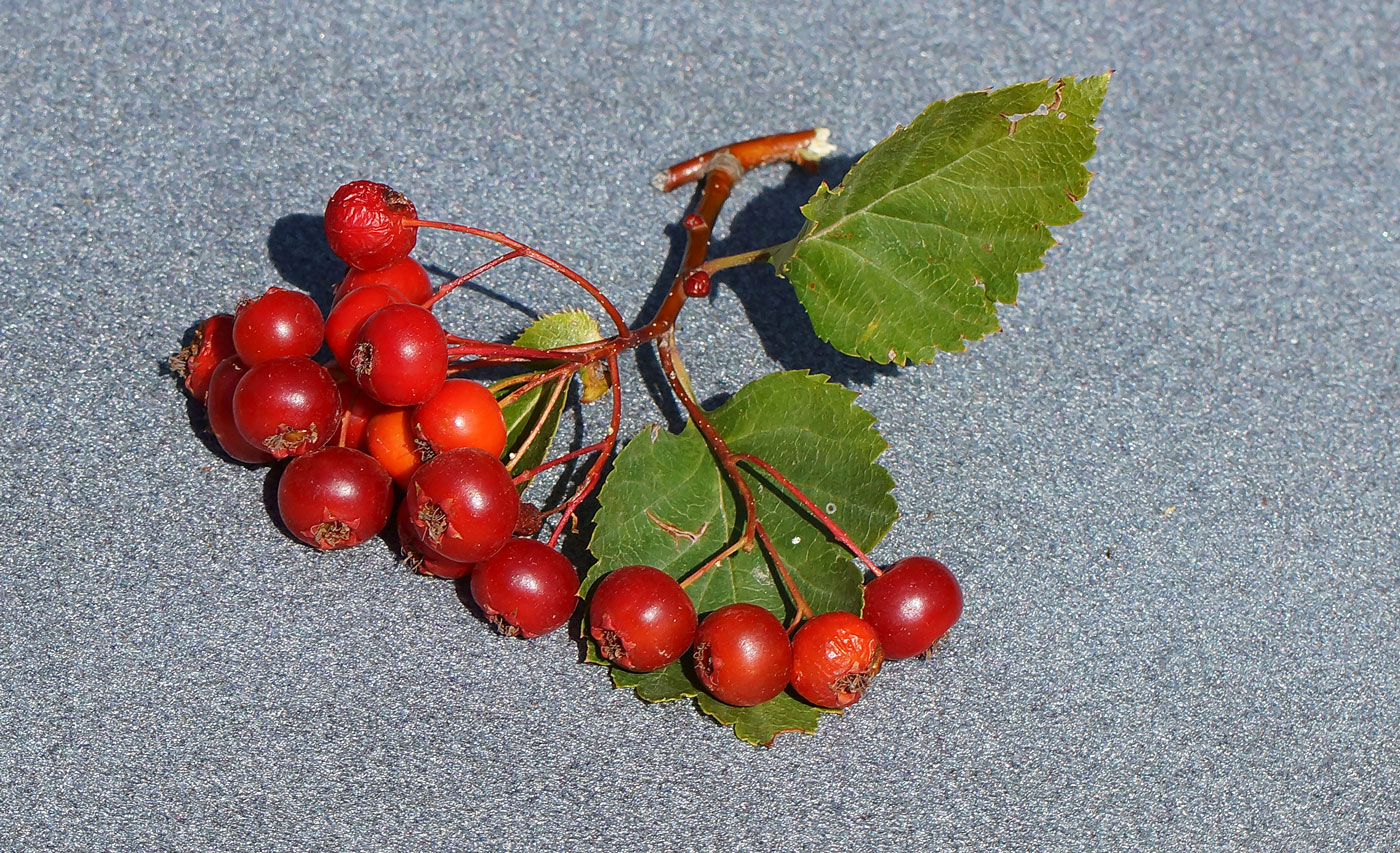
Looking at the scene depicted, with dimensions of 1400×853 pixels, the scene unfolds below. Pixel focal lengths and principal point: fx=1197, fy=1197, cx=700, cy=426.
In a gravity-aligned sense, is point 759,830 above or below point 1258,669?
below

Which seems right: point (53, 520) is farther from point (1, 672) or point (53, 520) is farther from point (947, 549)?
point (947, 549)

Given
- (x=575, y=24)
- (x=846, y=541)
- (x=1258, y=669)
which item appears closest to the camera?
(x=846, y=541)

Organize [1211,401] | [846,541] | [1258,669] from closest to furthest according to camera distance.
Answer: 1. [846,541]
2. [1258,669]
3. [1211,401]

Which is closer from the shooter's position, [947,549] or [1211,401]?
[947,549]

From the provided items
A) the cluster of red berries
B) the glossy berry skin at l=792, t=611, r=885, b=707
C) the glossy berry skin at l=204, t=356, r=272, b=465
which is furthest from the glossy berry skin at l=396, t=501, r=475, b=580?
the glossy berry skin at l=792, t=611, r=885, b=707

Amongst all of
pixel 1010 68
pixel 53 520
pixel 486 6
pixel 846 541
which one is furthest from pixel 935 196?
pixel 53 520

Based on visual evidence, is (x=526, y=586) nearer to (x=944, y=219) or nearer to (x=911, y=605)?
(x=911, y=605)

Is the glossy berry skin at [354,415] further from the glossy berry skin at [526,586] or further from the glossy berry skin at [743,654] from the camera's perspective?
the glossy berry skin at [743,654]

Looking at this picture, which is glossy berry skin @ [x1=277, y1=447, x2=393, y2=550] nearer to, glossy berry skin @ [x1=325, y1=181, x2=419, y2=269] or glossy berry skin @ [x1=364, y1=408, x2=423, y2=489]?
glossy berry skin @ [x1=364, y1=408, x2=423, y2=489]
